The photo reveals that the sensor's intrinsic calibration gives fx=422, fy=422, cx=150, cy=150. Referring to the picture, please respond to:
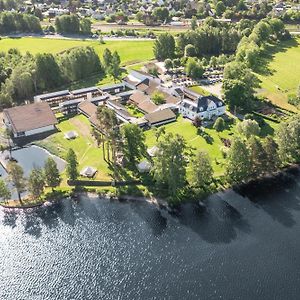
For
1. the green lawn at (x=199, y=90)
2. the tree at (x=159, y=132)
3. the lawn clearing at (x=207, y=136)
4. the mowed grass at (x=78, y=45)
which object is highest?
the tree at (x=159, y=132)

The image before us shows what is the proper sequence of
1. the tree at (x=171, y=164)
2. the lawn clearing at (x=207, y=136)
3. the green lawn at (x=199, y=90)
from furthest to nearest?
1. the green lawn at (x=199, y=90)
2. the lawn clearing at (x=207, y=136)
3. the tree at (x=171, y=164)

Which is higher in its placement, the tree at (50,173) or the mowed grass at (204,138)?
the tree at (50,173)

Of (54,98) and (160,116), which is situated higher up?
Answer: (160,116)

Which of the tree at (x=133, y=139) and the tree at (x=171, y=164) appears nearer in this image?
the tree at (x=171, y=164)

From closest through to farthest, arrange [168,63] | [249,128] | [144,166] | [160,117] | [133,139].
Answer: [133,139] < [144,166] < [249,128] < [160,117] < [168,63]

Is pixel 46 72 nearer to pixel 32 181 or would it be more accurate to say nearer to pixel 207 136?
pixel 207 136

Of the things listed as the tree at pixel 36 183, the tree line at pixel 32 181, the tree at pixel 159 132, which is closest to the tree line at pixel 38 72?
the tree line at pixel 32 181

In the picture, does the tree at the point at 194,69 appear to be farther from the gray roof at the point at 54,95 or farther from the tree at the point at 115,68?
the gray roof at the point at 54,95

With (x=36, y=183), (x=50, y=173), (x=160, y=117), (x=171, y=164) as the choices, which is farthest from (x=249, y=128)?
(x=36, y=183)
